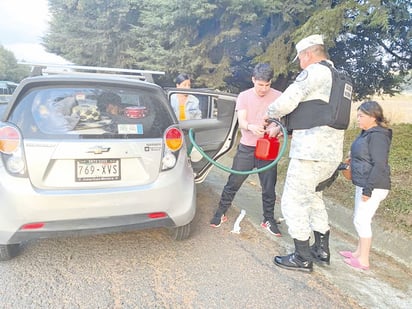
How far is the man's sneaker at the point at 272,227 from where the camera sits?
3.55m

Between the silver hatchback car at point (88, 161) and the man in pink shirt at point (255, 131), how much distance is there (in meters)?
0.72

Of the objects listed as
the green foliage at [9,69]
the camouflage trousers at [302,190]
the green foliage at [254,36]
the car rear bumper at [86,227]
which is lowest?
the green foliage at [9,69]

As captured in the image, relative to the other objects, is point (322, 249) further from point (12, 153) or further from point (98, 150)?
point (12, 153)

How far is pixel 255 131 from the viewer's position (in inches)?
125

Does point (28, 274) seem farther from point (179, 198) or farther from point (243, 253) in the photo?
point (243, 253)

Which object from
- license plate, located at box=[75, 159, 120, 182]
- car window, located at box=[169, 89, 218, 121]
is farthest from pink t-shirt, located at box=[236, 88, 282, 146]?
license plate, located at box=[75, 159, 120, 182]

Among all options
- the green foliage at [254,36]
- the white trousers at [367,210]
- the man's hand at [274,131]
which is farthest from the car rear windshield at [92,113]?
the green foliage at [254,36]

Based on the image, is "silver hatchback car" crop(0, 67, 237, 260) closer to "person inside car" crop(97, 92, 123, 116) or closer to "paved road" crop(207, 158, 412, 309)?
"person inside car" crop(97, 92, 123, 116)

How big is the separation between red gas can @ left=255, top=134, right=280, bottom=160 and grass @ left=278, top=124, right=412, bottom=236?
155 cm

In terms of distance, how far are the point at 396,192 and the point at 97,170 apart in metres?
3.56

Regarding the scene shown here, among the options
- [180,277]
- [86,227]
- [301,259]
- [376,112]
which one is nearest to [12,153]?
[86,227]

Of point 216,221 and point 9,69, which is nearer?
point 216,221

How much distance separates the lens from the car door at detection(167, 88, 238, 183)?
151 inches

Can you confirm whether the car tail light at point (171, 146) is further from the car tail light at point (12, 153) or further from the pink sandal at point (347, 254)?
the pink sandal at point (347, 254)
